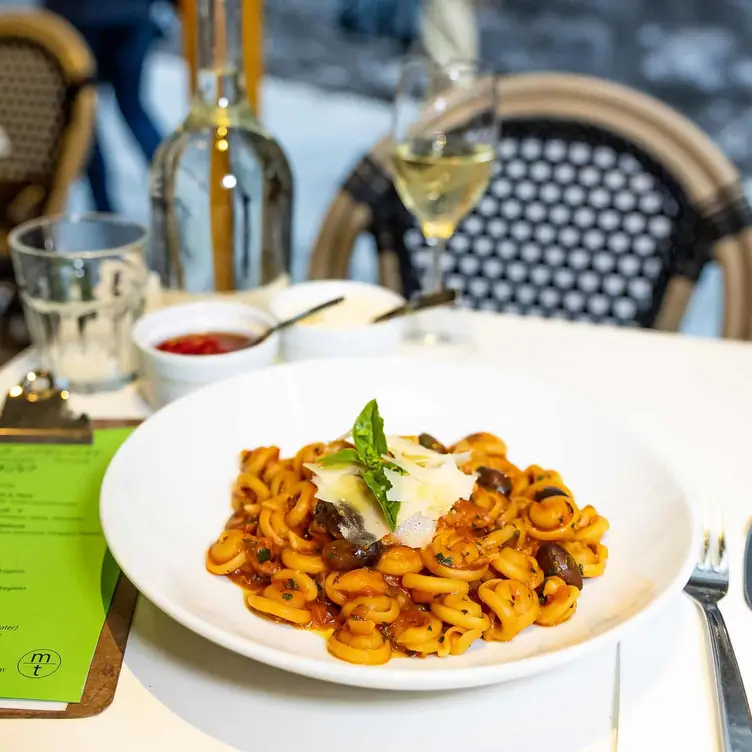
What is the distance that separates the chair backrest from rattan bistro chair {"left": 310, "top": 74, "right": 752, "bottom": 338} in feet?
3.52

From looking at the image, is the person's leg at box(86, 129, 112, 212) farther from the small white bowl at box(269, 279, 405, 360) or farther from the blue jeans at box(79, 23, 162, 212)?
the small white bowl at box(269, 279, 405, 360)

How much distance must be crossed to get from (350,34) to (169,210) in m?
2.49

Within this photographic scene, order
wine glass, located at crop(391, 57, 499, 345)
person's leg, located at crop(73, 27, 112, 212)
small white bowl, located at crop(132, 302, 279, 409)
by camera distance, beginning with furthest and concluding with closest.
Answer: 1. person's leg, located at crop(73, 27, 112, 212)
2. wine glass, located at crop(391, 57, 499, 345)
3. small white bowl, located at crop(132, 302, 279, 409)

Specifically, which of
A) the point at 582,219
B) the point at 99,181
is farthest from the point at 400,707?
the point at 99,181

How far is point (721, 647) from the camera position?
→ 678 millimetres

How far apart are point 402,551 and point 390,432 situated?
275 mm

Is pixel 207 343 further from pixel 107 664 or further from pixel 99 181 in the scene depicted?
pixel 99 181

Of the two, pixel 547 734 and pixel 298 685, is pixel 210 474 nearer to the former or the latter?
pixel 298 685

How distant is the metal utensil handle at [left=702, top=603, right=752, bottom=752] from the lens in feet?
1.93

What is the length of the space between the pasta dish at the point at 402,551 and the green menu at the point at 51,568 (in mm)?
113

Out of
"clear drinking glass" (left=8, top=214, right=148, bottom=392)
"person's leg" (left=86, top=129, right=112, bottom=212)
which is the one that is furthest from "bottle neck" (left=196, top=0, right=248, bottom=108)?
"person's leg" (left=86, top=129, right=112, bottom=212)

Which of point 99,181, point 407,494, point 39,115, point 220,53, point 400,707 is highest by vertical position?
point 220,53

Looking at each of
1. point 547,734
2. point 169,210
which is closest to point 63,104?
point 169,210

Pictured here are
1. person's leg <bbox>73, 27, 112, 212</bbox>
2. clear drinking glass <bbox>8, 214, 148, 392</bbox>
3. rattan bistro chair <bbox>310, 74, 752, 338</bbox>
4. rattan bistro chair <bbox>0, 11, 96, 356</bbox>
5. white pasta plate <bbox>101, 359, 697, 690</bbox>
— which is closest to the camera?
white pasta plate <bbox>101, 359, 697, 690</bbox>
